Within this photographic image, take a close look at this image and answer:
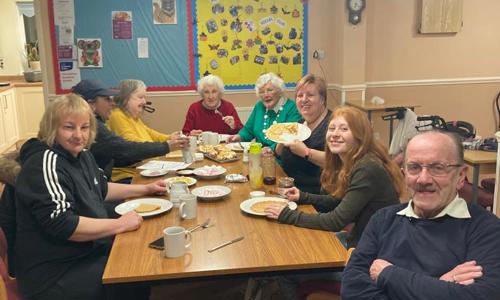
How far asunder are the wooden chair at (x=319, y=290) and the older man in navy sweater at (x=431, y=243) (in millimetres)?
340

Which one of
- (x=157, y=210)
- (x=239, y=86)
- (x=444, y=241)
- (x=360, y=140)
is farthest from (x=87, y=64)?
(x=444, y=241)

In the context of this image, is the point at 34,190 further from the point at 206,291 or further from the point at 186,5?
the point at 186,5

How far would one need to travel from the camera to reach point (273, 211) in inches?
76.6

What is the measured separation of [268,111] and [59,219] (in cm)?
219

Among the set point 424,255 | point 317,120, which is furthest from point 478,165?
point 424,255

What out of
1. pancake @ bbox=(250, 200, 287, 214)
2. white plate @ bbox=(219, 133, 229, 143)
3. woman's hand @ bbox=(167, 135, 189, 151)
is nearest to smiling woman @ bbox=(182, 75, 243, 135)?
white plate @ bbox=(219, 133, 229, 143)

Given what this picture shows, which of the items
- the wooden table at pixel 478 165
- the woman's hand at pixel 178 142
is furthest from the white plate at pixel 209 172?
the wooden table at pixel 478 165

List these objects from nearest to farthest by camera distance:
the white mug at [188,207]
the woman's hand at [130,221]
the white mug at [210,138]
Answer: the woman's hand at [130,221] → the white mug at [188,207] → the white mug at [210,138]

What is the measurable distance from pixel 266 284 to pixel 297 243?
0.80m

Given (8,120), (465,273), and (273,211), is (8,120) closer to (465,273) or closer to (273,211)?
(273,211)

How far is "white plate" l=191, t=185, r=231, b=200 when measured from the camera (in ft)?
7.32

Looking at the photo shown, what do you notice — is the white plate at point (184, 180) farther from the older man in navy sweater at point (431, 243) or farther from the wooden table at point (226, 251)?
the older man in navy sweater at point (431, 243)

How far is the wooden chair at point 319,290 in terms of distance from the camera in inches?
70.3

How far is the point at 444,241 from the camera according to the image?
4.50 ft
